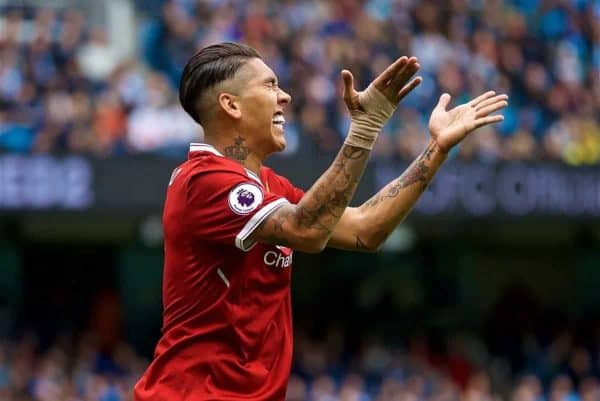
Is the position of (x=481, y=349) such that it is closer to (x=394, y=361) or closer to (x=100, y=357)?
(x=394, y=361)


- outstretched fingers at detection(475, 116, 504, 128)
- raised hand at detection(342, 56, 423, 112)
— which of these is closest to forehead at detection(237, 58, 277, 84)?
raised hand at detection(342, 56, 423, 112)

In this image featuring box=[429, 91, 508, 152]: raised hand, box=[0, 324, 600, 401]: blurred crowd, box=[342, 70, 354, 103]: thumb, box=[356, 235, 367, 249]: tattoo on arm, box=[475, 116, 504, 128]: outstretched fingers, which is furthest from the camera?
box=[0, 324, 600, 401]: blurred crowd

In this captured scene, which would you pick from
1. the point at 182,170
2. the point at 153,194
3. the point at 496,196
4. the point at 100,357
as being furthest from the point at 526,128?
the point at 182,170

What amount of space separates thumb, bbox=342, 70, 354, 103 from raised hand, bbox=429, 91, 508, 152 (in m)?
0.50

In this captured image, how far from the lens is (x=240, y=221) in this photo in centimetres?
475

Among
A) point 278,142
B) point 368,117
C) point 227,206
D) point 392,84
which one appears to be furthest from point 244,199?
point 392,84

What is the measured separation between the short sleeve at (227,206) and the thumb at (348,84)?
411mm

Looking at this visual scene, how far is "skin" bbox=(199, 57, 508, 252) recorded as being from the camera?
4.70 metres

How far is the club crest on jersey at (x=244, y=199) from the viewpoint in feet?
15.6

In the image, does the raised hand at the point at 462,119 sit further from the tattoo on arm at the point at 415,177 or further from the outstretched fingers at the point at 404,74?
the outstretched fingers at the point at 404,74

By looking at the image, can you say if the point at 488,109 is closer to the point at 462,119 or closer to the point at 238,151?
the point at 462,119

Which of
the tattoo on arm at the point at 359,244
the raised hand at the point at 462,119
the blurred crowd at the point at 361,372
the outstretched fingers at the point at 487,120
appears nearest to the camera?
the outstretched fingers at the point at 487,120

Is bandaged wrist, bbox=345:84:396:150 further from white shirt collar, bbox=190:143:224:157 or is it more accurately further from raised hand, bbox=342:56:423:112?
white shirt collar, bbox=190:143:224:157

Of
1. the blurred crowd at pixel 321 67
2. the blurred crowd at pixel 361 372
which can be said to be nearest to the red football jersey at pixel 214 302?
the blurred crowd at pixel 361 372
